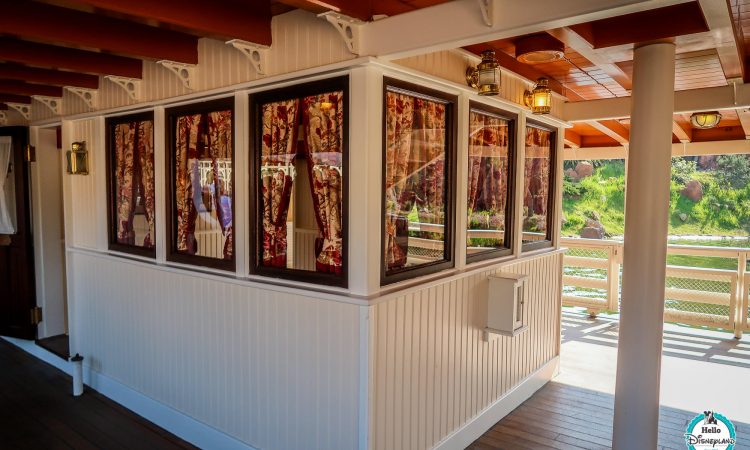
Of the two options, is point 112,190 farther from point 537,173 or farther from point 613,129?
point 613,129

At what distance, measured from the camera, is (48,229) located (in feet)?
16.5

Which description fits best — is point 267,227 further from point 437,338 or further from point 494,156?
point 494,156

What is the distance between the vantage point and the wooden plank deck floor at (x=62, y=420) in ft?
10.7

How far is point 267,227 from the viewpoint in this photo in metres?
2.89

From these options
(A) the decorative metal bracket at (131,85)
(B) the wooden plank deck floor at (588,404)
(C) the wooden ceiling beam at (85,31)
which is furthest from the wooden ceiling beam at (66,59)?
(B) the wooden plank deck floor at (588,404)

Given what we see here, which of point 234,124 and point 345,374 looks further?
point 234,124

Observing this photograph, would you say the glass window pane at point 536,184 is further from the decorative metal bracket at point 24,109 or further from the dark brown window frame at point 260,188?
the decorative metal bracket at point 24,109

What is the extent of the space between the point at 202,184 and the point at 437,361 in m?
1.91

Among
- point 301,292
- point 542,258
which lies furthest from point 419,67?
point 542,258

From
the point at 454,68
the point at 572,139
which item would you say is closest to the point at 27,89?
the point at 454,68

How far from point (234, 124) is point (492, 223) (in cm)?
192

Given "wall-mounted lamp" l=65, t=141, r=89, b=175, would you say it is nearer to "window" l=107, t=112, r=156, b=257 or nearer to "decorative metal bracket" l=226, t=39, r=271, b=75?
"window" l=107, t=112, r=156, b=257

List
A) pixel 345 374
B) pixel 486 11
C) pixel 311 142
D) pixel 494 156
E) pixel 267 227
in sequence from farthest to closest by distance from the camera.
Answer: pixel 494 156 < pixel 267 227 < pixel 311 142 < pixel 345 374 < pixel 486 11

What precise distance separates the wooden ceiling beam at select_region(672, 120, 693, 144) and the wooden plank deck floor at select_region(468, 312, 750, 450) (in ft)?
7.58
